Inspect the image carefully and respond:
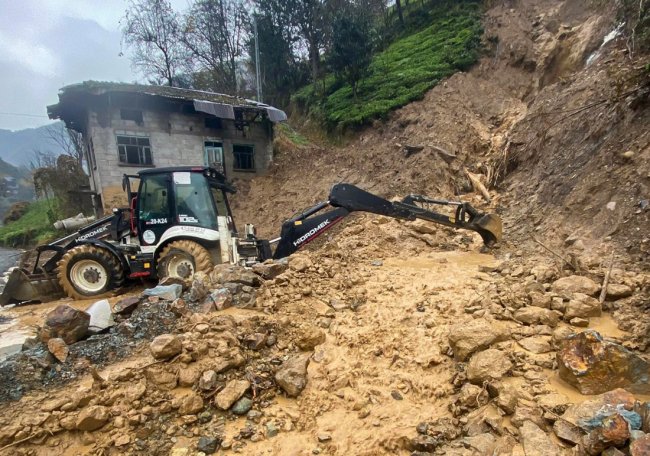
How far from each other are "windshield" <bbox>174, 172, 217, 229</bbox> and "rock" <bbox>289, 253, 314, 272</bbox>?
7.08 feet

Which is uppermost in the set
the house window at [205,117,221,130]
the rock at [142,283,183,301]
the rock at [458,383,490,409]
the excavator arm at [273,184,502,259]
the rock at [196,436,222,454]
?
the house window at [205,117,221,130]

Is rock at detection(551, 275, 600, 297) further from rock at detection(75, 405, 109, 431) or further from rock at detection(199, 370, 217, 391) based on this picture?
rock at detection(75, 405, 109, 431)

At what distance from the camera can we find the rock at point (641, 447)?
1.98m

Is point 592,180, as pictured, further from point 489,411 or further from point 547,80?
point 547,80

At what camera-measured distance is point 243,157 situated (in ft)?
56.2

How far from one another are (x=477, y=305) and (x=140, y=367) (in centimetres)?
391

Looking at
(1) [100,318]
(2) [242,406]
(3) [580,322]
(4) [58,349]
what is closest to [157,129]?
(1) [100,318]

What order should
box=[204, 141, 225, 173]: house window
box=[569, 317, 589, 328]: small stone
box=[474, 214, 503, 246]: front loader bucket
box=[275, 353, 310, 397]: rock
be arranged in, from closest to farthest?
box=[275, 353, 310, 397]: rock < box=[569, 317, 589, 328]: small stone < box=[474, 214, 503, 246]: front loader bucket < box=[204, 141, 225, 173]: house window

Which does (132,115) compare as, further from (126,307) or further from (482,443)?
(482,443)

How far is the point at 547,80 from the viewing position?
39.4 ft

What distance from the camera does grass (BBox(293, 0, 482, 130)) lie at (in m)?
14.7

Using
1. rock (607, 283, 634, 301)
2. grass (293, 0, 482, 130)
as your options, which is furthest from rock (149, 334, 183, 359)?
grass (293, 0, 482, 130)

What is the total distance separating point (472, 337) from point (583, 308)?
138cm

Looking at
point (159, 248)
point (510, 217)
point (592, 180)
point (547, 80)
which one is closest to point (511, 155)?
point (510, 217)
